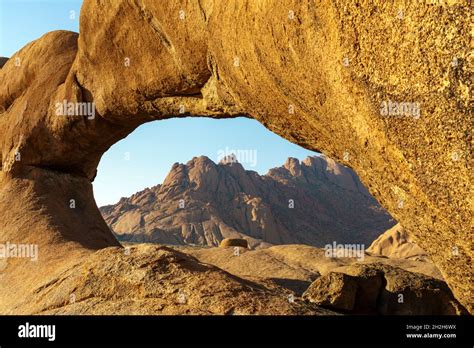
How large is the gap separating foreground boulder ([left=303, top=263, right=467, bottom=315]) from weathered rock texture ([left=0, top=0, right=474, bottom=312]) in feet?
8.89

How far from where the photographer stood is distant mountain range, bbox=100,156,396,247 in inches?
2125

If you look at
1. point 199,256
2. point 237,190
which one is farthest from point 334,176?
point 199,256

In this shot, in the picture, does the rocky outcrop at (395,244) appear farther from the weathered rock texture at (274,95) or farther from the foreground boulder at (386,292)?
the weathered rock texture at (274,95)

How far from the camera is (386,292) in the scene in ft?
26.9

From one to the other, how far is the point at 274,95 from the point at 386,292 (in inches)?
186

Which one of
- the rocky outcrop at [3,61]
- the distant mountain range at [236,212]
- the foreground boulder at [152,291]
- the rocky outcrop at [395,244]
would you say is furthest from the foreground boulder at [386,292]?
the distant mountain range at [236,212]

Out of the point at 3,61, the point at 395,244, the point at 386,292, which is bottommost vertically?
the point at 395,244

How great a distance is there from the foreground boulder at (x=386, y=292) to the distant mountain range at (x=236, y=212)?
41.5 m

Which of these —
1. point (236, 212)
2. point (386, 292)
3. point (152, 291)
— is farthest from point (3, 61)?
point (236, 212)

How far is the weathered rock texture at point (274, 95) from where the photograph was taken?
3.11m

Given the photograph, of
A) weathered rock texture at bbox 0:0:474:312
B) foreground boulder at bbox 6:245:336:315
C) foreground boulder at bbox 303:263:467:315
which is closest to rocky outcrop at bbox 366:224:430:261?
foreground boulder at bbox 303:263:467:315

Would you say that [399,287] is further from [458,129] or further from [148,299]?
[458,129]

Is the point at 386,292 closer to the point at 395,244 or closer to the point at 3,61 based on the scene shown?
the point at 3,61

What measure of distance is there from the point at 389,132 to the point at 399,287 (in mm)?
5424
